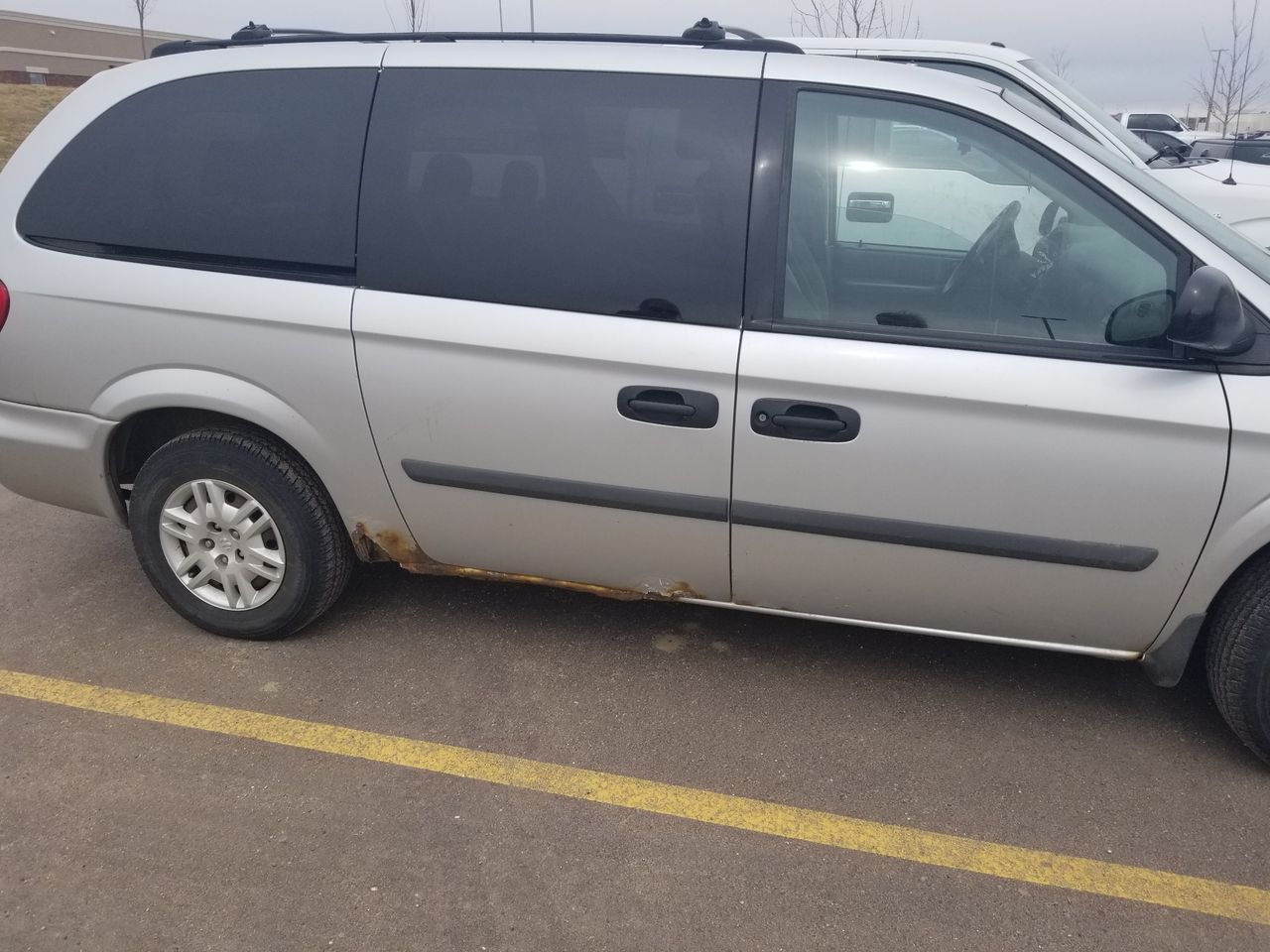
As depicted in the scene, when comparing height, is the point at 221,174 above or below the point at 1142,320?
above

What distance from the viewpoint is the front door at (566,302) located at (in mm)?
2748

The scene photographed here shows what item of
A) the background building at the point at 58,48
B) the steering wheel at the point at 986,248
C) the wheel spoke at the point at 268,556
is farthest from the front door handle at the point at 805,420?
the background building at the point at 58,48

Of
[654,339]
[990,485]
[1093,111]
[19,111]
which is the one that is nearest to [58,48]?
[19,111]

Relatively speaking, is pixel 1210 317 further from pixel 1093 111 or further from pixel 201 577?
pixel 1093 111

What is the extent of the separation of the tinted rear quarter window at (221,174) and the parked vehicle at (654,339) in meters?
0.01

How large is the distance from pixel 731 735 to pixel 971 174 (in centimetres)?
169

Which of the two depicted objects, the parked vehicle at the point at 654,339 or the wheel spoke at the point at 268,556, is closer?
the parked vehicle at the point at 654,339

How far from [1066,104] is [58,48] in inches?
2220

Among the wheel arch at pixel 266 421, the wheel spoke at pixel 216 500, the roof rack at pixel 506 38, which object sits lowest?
the wheel spoke at pixel 216 500

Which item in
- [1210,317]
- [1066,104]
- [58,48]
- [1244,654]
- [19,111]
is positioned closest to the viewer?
[1210,317]

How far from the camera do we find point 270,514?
127 inches

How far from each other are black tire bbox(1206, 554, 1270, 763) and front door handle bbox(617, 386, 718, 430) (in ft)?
4.66

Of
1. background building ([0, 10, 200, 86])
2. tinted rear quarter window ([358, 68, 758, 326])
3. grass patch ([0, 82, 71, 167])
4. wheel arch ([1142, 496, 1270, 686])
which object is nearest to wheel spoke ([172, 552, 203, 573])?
tinted rear quarter window ([358, 68, 758, 326])

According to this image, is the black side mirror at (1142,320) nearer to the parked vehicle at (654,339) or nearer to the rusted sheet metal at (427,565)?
the parked vehicle at (654,339)
